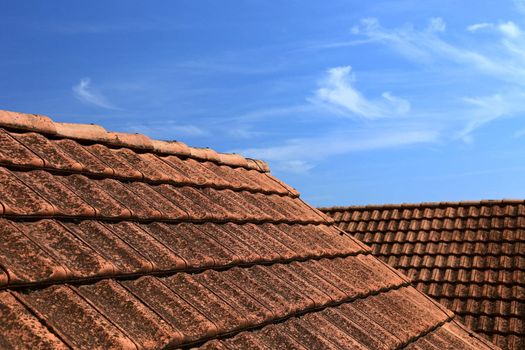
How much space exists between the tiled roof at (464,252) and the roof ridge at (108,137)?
502cm

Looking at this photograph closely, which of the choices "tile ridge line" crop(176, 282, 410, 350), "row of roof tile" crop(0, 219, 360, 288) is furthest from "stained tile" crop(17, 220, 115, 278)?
"tile ridge line" crop(176, 282, 410, 350)

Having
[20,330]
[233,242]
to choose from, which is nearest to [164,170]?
[233,242]

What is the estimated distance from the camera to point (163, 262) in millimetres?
2879

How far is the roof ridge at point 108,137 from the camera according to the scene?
336 centimetres

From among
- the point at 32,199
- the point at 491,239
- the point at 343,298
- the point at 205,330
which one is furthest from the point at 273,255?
the point at 491,239

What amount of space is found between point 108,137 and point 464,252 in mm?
7752

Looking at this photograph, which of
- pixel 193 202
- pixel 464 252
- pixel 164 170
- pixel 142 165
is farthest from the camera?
pixel 464 252

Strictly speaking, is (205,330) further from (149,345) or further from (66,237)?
(66,237)

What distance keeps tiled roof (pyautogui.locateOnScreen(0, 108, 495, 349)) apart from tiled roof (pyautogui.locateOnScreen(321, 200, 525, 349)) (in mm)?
4093

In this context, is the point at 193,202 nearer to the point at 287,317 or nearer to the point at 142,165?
the point at 142,165

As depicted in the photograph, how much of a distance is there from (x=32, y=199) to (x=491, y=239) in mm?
9186

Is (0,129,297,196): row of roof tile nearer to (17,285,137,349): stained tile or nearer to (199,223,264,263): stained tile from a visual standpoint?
(199,223,264,263): stained tile

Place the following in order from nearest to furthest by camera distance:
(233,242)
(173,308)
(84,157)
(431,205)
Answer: (173,308)
(84,157)
(233,242)
(431,205)

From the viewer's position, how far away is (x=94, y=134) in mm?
3949
